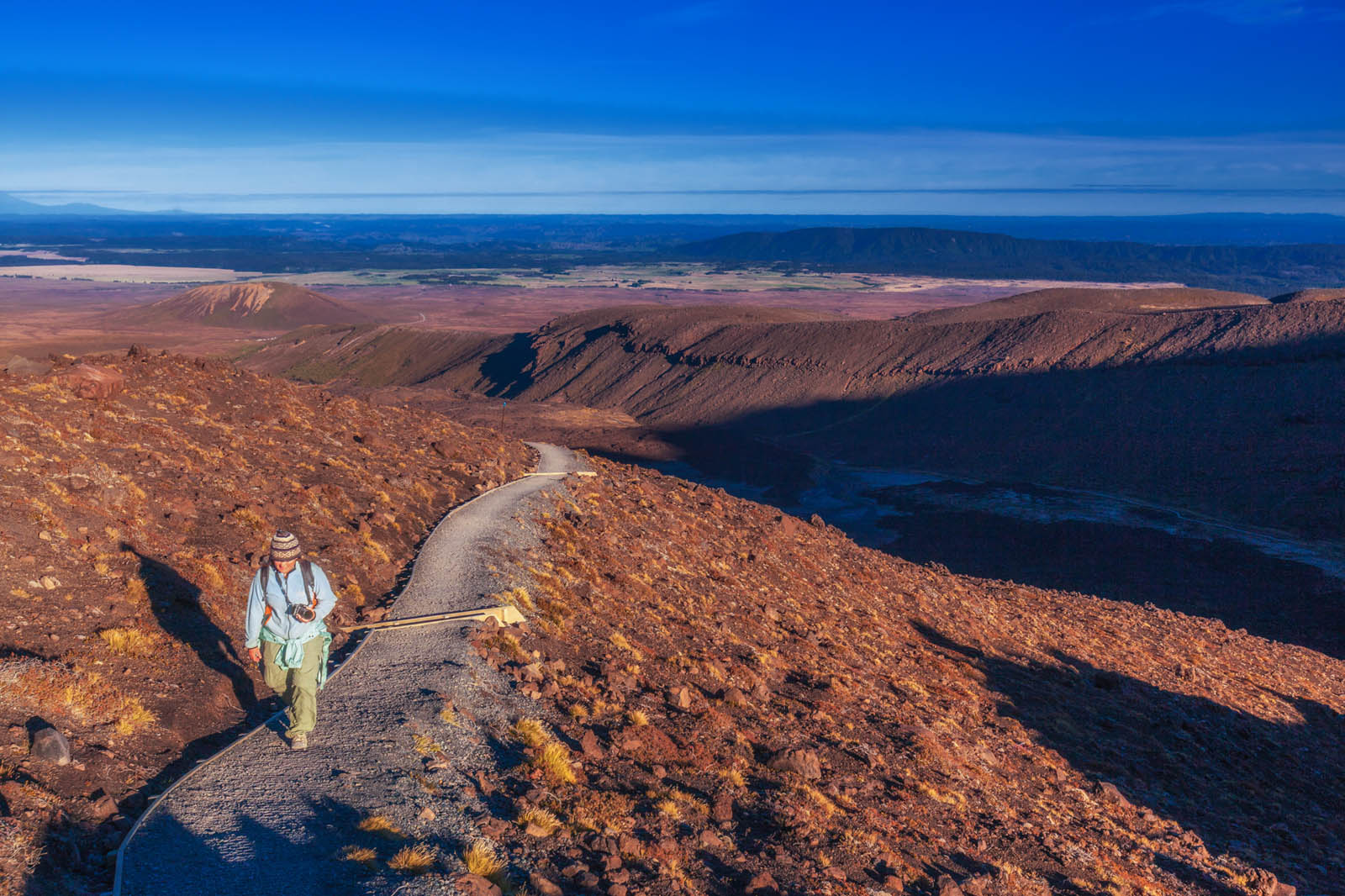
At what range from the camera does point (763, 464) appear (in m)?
50.0

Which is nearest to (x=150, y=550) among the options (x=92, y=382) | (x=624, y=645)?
(x=624, y=645)

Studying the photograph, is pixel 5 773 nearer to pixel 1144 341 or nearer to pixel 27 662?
pixel 27 662

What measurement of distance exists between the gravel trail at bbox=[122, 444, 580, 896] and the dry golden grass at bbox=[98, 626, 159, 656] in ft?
6.11

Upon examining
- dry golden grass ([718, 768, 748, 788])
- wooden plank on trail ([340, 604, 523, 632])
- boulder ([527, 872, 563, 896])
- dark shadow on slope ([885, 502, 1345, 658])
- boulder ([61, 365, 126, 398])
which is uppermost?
boulder ([61, 365, 126, 398])

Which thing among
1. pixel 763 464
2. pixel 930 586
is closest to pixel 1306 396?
pixel 763 464

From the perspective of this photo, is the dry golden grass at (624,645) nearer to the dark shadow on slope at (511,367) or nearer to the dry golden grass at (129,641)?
the dry golden grass at (129,641)

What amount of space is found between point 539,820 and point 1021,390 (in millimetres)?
55335

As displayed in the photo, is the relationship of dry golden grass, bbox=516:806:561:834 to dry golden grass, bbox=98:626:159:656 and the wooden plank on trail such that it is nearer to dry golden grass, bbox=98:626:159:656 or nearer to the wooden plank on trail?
the wooden plank on trail

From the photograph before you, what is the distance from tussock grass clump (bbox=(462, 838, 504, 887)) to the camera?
6.50m

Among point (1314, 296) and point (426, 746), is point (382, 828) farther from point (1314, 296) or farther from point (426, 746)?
point (1314, 296)

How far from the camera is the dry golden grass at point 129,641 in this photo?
30.8ft

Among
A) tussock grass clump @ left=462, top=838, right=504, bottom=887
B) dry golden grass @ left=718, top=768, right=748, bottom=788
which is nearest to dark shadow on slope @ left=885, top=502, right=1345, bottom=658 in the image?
dry golden grass @ left=718, top=768, right=748, bottom=788

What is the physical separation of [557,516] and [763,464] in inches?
1253

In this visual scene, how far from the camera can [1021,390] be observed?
5775 cm
